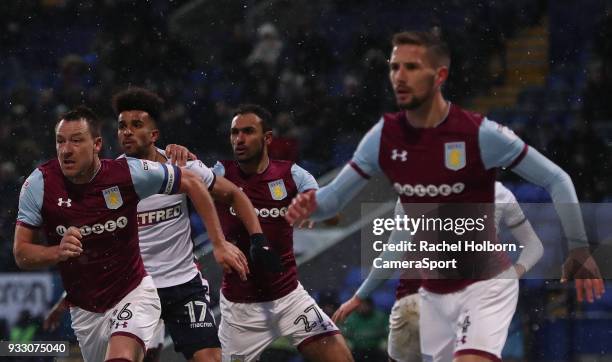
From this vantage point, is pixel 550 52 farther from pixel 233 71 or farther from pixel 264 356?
pixel 264 356

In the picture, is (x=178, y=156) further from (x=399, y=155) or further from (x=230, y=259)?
(x=399, y=155)

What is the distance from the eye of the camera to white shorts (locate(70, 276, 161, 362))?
5.52 metres

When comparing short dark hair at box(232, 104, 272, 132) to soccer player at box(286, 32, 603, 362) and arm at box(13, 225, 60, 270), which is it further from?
soccer player at box(286, 32, 603, 362)

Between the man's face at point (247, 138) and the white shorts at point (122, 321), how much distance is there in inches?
43.3

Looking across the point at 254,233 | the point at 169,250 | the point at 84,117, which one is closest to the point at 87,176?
the point at 84,117

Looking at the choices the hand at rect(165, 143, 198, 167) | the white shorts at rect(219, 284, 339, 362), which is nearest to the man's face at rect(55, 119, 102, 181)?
the hand at rect(165, 143, 198, 167)

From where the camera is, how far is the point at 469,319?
186 inches

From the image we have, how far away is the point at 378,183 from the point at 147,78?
433cm

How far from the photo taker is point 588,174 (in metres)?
10.6

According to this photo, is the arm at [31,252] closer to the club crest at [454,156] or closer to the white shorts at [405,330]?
the club crest at [454,156]

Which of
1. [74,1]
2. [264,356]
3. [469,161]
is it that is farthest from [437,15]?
[469,161]

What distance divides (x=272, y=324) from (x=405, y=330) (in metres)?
0.80

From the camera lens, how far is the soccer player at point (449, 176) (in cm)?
464

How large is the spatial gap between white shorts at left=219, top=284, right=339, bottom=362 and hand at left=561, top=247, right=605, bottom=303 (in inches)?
82.6
